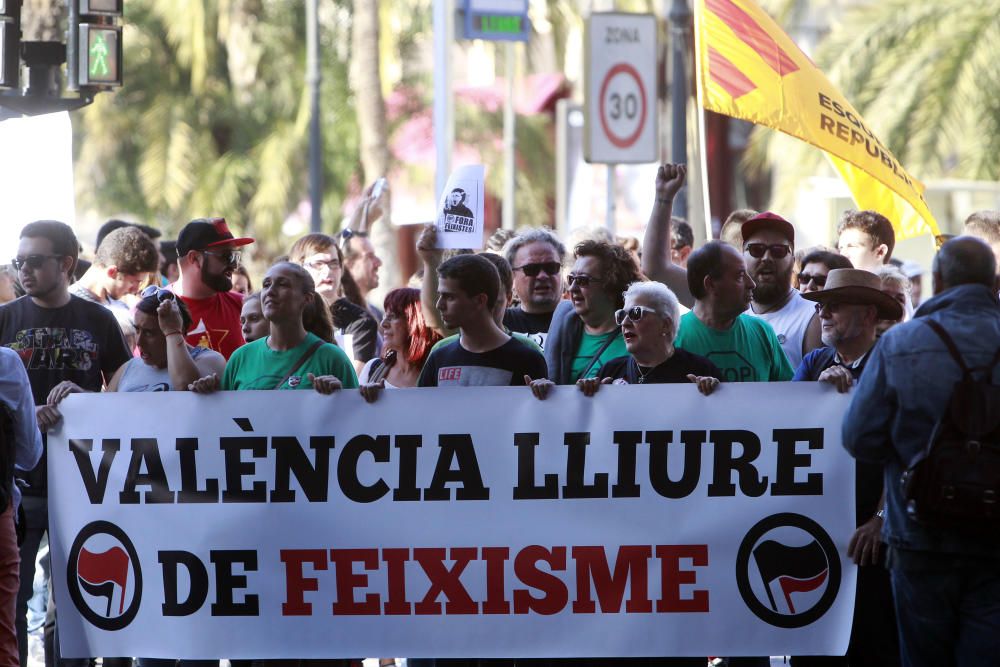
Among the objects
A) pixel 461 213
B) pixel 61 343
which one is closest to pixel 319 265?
pixel 461 213

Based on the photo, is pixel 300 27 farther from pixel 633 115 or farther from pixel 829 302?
pixel 829 302

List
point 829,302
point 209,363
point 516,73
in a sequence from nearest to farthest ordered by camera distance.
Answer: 1. point 829,302
2. point 209,363
3. point 516,73

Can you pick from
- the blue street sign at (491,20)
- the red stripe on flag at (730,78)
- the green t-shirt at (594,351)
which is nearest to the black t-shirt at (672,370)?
the green t-shirt at (594,351)

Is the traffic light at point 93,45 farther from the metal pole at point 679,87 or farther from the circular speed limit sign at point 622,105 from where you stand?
the metal pole at point 679,87

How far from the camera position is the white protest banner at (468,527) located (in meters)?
6.12

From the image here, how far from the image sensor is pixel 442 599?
243 inches

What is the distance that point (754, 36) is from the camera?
347 inches

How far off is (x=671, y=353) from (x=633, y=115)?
16.0ft

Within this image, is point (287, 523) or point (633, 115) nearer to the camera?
point (287, 523)

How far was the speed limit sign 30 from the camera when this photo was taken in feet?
35.5

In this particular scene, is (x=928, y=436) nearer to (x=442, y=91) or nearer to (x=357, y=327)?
(x=357, y=327)

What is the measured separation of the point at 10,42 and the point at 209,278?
455 centimetres

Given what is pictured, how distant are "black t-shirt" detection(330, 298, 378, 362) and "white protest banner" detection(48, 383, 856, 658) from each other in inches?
87.8

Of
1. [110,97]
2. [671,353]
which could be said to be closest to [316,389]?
[671,353]
